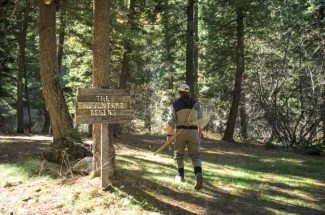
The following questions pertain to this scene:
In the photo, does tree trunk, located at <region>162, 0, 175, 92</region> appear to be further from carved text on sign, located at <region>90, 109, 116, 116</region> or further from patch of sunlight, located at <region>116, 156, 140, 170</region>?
carved text on sign, located at <region>90, 109, 116, 116</region>

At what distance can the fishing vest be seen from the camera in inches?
265

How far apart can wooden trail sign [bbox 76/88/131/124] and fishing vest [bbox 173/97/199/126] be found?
1.19 m

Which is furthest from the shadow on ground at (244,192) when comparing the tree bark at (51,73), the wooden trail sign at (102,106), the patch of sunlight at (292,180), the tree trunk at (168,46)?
the tree trunk at (168,46)

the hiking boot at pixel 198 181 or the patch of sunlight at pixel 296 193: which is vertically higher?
the hiking boot at pixel 198 181

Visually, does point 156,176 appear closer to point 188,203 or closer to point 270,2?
point 188,203

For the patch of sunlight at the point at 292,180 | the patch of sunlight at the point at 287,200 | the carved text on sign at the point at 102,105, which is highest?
the carved text on sign at the point at 102,105

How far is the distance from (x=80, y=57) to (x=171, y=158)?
1086cm

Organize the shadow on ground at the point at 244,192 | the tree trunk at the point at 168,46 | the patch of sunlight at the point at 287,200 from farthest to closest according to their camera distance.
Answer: the tree trunk at the point at 168,46 < the patch of sunlight at the point at 287,200 < the shadow on ground at the point at 244,192

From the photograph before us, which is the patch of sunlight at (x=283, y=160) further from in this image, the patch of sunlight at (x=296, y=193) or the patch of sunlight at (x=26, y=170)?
the patch of sunlight at (x=26, y=170)

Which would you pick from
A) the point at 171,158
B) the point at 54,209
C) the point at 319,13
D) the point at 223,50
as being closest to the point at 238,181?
the point at 171,158

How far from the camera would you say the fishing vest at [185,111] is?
673cm

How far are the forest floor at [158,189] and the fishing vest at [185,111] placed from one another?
1.50 metres

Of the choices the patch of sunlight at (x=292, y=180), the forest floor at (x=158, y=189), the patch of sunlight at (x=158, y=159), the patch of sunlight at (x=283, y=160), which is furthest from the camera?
the patch of sunlight at (x=283, y=160)

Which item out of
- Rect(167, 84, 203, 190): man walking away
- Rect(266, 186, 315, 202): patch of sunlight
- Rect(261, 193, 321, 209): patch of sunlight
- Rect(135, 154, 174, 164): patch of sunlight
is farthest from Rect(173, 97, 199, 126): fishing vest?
Rect(135, 154, 174, 164): patch of sunlight
